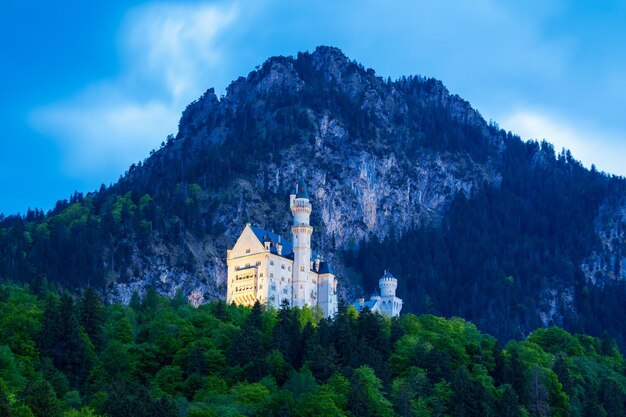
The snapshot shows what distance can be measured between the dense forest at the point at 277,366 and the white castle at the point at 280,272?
1150 cm

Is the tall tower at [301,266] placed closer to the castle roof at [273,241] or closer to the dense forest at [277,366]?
the castle roof at [273,241]

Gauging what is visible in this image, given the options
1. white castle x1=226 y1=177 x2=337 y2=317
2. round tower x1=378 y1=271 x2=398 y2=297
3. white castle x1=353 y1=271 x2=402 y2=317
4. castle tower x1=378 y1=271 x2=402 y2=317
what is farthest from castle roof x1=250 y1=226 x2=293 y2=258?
round tower x1=378 y1=271 x2=398 y2=297

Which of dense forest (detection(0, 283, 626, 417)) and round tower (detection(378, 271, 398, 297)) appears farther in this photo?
round tower (detection(378, 271, 398, 297))

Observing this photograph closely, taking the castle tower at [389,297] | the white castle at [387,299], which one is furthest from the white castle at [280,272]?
the castle tower at [389,297]

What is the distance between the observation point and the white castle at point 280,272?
141 meters

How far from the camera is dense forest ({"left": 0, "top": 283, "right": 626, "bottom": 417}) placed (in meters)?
98.1

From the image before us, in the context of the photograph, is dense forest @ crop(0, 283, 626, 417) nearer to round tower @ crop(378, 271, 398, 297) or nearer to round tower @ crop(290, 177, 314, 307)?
round tower @ crop(290, 177, 314, 307)

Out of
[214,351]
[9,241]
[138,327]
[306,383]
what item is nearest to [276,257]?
[138,327]

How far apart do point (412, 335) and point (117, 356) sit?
3155 cm

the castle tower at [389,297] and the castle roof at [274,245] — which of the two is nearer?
the castle roof at [274,245]

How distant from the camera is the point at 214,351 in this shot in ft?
362

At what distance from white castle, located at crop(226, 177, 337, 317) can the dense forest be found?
1150cm

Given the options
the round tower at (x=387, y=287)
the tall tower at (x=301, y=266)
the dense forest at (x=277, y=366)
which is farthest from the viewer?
the round tower at (x=387, y=287)

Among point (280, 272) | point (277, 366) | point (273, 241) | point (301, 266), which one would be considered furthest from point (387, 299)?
point (277, 366)
